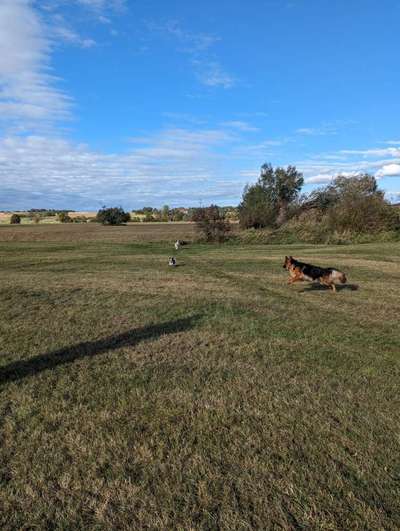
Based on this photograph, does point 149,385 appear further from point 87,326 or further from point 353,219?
point 353,219

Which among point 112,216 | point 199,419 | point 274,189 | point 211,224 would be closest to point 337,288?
point 199,419

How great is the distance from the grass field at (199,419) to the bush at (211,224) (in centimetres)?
2612

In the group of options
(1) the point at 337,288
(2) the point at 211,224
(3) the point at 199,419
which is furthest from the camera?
(2) the point at 211,224

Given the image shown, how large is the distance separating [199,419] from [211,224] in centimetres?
3093

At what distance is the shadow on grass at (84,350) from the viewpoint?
5.08 metres

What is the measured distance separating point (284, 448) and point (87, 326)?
4812 mm

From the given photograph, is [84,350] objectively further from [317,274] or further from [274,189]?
[274,189]

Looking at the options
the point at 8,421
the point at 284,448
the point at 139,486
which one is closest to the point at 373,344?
the point at 284,448

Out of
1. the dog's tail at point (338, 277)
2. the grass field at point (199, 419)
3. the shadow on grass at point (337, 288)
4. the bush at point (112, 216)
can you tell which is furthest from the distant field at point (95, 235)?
the grass field at point (199, 419)

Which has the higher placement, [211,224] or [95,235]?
[211,224]

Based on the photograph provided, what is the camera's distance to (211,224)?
3434 cm

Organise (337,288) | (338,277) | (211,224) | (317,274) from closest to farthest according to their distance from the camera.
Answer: (338,277), (317,274), (337,288), (211,224)

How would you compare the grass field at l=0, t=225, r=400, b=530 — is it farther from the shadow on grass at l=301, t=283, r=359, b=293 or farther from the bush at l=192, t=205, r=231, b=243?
the bush at l=192, t=205, r=231, b=243

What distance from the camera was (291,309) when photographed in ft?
28.6
